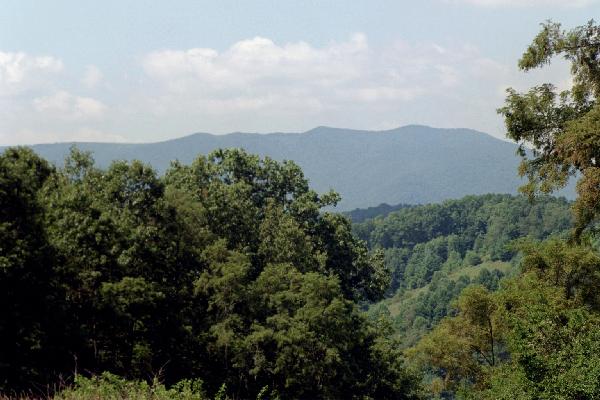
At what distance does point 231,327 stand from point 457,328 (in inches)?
441

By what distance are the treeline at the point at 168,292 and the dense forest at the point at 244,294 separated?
9 cm

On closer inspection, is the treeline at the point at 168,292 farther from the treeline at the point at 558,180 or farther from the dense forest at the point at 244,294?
the treeline at the point at 558,180

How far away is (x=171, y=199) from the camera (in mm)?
33875

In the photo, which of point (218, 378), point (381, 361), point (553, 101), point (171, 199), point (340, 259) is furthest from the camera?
point (340, 259)

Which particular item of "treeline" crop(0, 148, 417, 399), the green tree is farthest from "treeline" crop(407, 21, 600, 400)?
"treeline" crop(0, 148, 417, 399)

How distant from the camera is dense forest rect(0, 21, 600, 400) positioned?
58.7ft

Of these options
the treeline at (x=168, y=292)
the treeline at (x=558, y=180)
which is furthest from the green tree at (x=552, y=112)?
the treeline at (x=168, y=292)

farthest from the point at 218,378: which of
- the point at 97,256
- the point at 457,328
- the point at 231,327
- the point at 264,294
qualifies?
the point at 457,328

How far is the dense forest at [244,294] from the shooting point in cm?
1789

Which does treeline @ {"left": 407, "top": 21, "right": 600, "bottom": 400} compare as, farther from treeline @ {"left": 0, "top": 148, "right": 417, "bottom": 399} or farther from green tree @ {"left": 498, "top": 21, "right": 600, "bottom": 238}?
treeline @ {"left": 0, "top": 148, "right": 417, "bottom": 399}

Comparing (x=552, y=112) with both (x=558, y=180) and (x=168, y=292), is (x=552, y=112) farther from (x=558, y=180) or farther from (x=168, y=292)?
(x=168, y=292)

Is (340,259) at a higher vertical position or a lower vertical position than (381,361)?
higher

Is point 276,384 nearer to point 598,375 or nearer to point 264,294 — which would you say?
point 264,294

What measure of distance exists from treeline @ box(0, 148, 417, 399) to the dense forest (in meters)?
0.09
